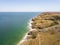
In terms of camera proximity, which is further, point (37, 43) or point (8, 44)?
point (8, 44)

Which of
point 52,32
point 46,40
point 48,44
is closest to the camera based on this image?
point 48,44

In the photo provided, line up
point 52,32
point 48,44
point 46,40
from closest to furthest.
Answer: point 48,44, point 46,40, point 52,32

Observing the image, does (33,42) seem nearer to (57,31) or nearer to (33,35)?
(33,35)

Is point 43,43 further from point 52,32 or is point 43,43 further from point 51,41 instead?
point 52,32

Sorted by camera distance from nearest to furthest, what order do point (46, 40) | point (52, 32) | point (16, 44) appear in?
point (46, 40)
point (16, 44)
point (52, 32)

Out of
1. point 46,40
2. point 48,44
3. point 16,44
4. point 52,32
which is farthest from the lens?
point 52,32

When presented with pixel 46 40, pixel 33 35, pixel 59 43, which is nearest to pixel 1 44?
pixel 33 35

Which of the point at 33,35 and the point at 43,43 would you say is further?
the point at 33,35

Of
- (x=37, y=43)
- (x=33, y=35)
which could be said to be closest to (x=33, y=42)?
(x=37, y=43)
